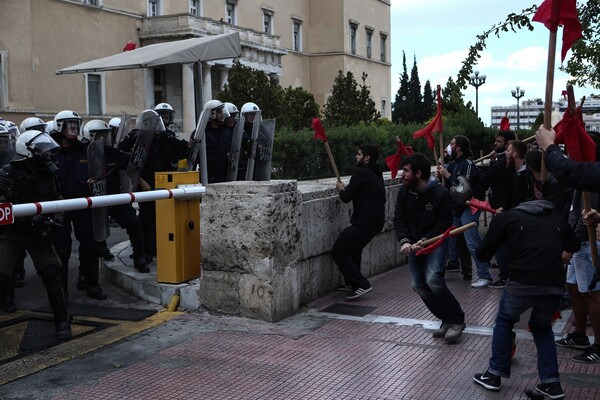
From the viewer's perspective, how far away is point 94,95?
1571 inches

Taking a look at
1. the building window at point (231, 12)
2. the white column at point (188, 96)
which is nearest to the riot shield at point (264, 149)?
the white column at point (188, 96)

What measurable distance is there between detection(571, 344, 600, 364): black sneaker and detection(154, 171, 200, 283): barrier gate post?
408 cm

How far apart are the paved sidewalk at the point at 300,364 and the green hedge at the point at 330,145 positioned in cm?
1150

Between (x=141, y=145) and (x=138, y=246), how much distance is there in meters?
1.23

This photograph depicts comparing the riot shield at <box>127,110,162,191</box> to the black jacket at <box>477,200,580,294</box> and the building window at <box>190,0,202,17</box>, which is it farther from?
the building window at <box>190,0,202,17</box>

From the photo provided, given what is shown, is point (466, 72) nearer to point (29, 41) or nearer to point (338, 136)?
point (338, 136)

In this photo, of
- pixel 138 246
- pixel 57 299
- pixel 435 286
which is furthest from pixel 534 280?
pixel 138 246

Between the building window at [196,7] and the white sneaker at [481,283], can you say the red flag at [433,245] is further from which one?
the building window at [196,7]

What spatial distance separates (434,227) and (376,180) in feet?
5.48

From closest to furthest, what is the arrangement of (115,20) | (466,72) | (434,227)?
(466,72) < (434,227) < (115,20)

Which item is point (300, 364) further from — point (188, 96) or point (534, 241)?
point (188, 96)

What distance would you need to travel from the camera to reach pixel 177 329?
7375mm

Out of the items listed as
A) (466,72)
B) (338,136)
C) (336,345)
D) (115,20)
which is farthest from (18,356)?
(115,20)

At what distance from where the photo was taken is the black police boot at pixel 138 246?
909 cm
